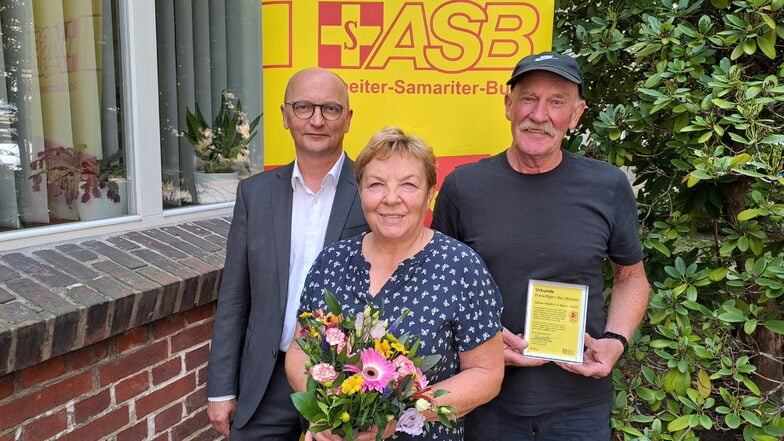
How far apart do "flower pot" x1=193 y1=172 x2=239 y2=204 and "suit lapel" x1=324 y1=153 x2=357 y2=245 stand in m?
1.52

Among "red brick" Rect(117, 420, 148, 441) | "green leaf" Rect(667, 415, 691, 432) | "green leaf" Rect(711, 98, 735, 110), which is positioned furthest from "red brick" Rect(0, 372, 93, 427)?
"green leaf" Rect(711, 98, 735, 110)

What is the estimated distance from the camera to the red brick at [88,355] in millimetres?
2062

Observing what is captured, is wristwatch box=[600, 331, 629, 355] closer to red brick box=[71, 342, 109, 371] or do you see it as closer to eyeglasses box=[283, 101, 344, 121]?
eyeglasses box=[283, 101, 344, 121]

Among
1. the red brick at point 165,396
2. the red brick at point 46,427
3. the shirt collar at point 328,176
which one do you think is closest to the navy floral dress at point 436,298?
the shirt collar at point 328,176

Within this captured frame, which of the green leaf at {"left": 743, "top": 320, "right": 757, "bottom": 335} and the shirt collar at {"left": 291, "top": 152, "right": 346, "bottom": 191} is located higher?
the shirt collar at {"left": 291, "top": 152, "right": 346, "bottom": 191}

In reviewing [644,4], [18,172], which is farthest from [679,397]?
[18,172]

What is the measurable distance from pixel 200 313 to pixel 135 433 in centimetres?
56

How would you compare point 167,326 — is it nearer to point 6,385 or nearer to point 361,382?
point 6,385

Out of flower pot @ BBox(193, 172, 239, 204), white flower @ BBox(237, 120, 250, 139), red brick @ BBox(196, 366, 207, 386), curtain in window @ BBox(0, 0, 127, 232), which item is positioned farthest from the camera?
white flower @ BBox(237, 120, 250, 139)

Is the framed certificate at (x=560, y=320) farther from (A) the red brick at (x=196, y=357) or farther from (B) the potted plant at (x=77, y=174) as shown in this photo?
(B) the potted plant at (x=77, y=174)

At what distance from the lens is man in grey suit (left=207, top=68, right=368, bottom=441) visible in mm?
1965

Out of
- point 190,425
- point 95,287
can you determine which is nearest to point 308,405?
point 95,287

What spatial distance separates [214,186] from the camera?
132 inches

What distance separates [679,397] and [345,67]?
1.85 meters
